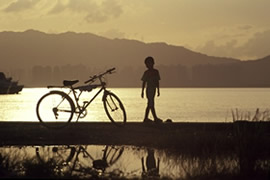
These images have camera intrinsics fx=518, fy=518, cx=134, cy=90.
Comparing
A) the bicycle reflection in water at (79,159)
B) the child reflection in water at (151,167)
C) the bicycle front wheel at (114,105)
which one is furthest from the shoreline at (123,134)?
the child reflection in water at (151,167)

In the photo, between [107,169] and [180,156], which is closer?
[107,169]

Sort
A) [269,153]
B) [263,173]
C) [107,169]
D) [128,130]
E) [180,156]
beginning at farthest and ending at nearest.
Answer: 1. [128,130]
2. [180,156]
3. [269,153]
4. [107,169]
5. [263,173]

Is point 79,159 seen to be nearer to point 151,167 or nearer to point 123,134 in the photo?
point 151,167

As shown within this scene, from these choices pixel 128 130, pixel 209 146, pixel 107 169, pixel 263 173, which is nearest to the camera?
pixel 263 173

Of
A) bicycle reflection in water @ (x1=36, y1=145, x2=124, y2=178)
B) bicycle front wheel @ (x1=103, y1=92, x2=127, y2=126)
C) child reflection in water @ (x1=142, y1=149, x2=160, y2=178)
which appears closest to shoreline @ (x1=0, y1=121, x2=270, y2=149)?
bicycle front wheel @ (x1=103, y1=92, x2=127, y2=126)

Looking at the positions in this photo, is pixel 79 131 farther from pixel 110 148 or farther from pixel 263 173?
pixel 263 173

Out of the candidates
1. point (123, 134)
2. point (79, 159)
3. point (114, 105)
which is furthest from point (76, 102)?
point (79, 159)

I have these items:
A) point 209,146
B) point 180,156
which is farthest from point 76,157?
point 209,146

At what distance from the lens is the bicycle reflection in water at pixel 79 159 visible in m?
9.41

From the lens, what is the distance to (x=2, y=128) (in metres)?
16.2

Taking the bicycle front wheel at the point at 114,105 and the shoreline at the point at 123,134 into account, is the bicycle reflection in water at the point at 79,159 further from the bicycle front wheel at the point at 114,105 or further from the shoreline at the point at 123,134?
the bicycle front wheel at the point at 114,105

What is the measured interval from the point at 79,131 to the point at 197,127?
11.9 feet

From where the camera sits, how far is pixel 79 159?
37.7 feet

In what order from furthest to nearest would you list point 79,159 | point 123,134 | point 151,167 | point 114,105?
1. point 114,105
2. point 123,134
3. point 79,159
4. point 151,167
